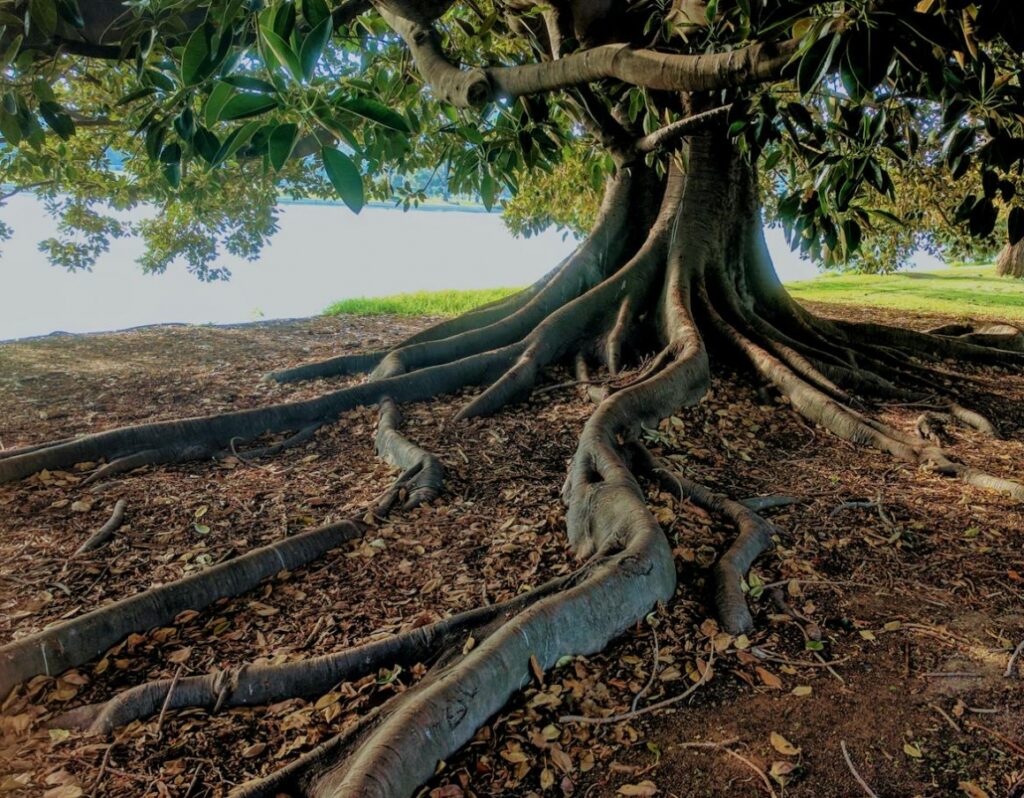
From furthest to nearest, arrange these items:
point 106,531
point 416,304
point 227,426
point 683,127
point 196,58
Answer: point 416,304, point 227,426, point 106,531, point 683,127, point 196,58

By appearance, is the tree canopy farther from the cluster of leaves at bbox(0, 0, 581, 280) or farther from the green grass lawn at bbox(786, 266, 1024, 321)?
the green grass lawn at bbox(786, 266, 1024, 321)

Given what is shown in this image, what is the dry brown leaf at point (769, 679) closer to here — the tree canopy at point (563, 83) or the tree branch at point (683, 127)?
the tree canopy at point (563, 83)

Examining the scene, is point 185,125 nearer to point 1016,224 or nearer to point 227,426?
point 1016,224

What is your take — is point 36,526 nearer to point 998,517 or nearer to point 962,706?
point 962,706

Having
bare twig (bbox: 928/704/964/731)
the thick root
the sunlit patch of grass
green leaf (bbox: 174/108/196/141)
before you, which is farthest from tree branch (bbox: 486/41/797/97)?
the sunlit patch of grass

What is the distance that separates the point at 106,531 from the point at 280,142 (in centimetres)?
296

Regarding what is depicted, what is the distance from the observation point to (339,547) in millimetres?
3617

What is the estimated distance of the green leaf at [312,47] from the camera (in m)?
1.52

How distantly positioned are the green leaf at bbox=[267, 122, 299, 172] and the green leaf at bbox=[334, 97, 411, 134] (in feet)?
0.36

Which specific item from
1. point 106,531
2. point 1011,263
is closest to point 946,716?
point 106,531

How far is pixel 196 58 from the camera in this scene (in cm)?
181

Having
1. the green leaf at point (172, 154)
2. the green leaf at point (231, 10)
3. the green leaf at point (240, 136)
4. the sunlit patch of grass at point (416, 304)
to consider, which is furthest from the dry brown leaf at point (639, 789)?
the sunlit patch of grass at point (416, 304)

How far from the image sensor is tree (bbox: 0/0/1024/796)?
204cm

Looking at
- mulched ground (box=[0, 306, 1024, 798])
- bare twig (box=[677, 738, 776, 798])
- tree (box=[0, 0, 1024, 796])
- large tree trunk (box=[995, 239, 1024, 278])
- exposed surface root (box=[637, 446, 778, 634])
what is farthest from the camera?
large tree trunk (box=[995, 239, 1024, 278])
